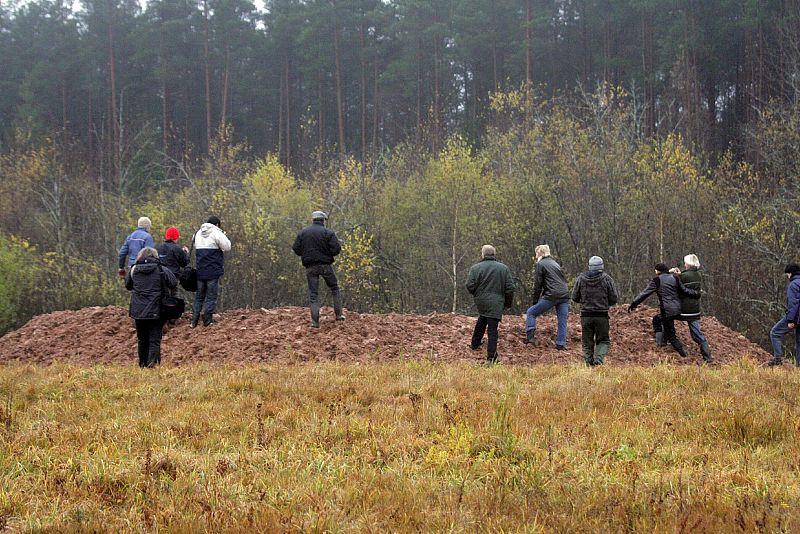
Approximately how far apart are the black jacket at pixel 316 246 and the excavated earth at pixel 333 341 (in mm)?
1434

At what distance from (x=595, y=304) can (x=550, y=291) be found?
141 cm

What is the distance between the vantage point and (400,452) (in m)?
5.78

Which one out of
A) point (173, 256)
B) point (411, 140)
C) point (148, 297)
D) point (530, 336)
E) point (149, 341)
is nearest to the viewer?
point (148, 297)

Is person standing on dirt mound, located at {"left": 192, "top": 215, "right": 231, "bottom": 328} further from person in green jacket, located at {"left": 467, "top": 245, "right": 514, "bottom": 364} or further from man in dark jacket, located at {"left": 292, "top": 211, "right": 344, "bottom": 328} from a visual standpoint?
person in green jacket, located at {"left": 467, "top": 245, "right": 514, "bottom": 364}

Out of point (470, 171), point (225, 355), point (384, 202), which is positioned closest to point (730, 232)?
point (470, 171)

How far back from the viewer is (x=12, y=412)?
7215 mm

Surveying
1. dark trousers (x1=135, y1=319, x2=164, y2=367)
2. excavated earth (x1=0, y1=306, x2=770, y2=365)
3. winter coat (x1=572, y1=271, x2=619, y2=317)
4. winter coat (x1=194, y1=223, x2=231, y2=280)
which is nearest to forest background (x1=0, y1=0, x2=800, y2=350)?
excavated earth (x1=0, y1=306, x2=770, y2=365)

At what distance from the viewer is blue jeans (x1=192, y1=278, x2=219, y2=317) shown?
43.0 feet

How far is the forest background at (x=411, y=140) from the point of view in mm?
22578

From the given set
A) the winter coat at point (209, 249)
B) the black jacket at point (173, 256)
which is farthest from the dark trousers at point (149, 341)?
the winter coat at point (209, 249)

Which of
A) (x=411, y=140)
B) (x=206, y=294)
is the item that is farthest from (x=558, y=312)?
(x=411, y=140)

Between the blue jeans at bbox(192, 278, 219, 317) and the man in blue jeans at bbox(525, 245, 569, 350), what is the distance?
6079 mm

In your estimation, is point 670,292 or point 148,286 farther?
point 670,292

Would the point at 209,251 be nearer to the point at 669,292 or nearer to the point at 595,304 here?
the point at 595,304
